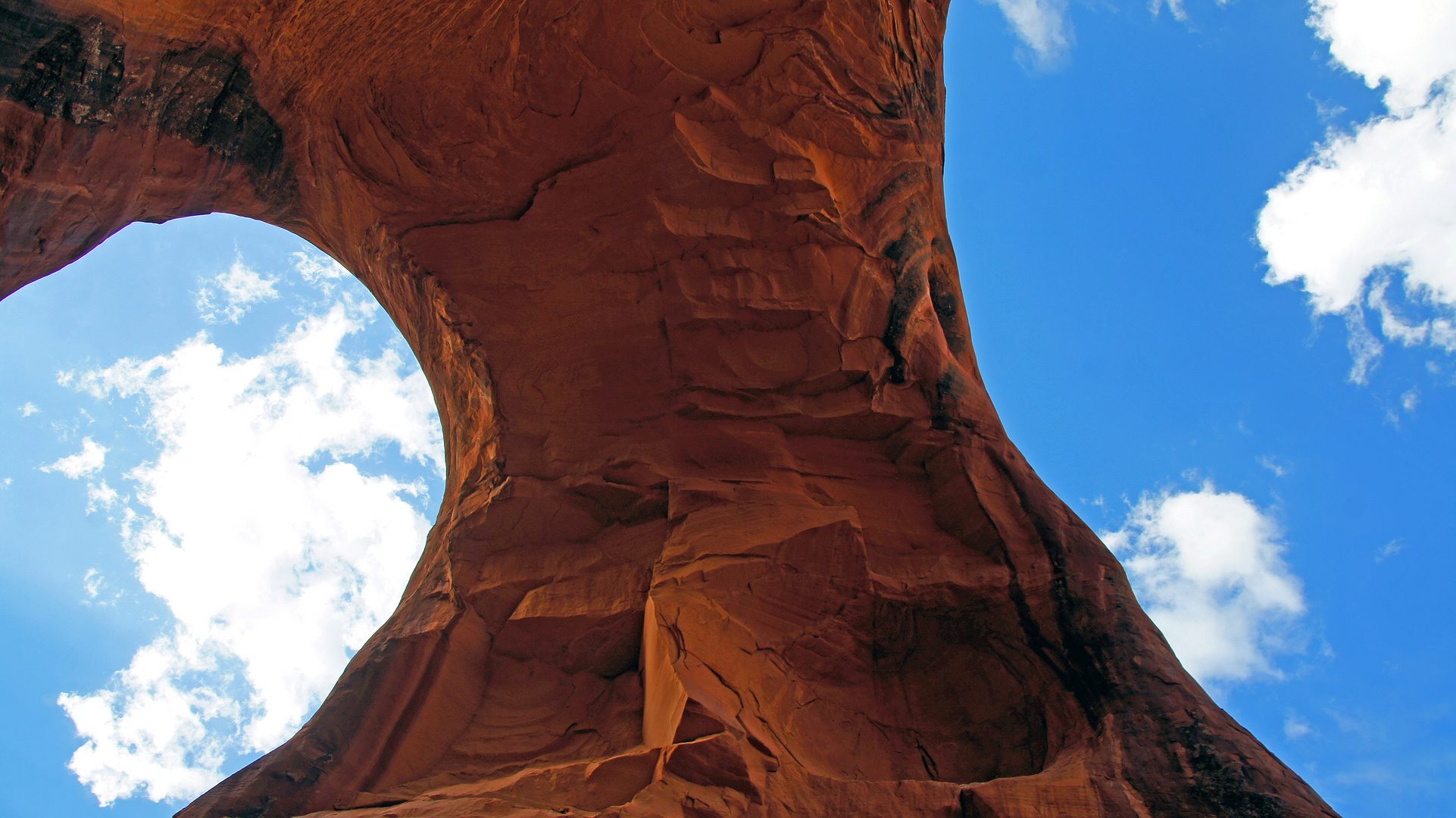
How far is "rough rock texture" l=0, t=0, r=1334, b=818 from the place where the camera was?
14.2 ft

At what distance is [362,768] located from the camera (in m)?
5.01

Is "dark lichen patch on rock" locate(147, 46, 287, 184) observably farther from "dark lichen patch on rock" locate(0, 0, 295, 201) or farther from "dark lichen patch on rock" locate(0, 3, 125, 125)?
"dark lichen patch on rock" locate(0, 3, 125, 125)

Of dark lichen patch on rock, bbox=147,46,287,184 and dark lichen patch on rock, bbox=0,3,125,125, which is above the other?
dark lichen patch on rock, bbox=147,46,287,184

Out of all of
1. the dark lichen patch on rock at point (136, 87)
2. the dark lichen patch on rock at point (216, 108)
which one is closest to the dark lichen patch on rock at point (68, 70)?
the dark lichen patch on rock at point (136, 87)

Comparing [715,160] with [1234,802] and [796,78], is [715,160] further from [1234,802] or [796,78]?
[1234,802]

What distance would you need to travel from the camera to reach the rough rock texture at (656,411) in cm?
433

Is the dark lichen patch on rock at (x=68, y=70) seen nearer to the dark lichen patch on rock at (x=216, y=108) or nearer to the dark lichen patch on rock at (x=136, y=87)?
the dark lichen patch on rock at (x=136, y=87)

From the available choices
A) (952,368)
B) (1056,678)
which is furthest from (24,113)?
(1056,678)

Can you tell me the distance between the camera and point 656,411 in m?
6.37

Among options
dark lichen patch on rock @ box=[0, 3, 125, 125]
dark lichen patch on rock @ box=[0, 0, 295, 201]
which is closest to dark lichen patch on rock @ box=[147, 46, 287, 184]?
dark lichen patch on rock @ box=[0, 0, 295, 201]

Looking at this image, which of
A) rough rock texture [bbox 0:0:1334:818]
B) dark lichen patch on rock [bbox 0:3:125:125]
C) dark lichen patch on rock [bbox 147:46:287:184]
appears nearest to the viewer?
dark lichen patch on rock [bbox 0:3:125:125]

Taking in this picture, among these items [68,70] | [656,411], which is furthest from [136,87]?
[656,411]

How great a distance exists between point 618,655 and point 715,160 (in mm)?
3533

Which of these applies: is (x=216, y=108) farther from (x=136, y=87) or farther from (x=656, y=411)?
(x=656, y=411)
